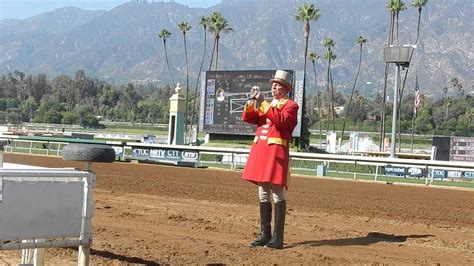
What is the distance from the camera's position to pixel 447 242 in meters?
8.23

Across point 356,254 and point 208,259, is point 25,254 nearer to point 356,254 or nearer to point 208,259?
point 208,259

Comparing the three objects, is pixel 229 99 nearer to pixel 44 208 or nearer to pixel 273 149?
pixel 273 149

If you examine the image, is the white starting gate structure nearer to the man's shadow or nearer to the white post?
the white post

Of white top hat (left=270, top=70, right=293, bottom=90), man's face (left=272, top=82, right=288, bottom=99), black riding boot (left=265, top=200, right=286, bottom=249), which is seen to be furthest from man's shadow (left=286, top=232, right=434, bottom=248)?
white top hat (left=270, top=70, right=293, bottom=90)

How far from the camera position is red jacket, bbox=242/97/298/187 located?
7266mm

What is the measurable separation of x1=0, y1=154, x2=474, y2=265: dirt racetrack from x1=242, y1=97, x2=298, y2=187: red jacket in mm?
731

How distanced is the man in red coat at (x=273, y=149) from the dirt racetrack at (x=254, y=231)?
295 mm

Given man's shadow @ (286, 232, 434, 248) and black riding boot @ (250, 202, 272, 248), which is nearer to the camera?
black riding boot @ (250, 202, 272, 248)

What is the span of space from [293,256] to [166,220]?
2.94 meters

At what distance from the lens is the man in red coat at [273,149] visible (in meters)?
7.28

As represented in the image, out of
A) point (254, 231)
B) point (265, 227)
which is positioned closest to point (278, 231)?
point (265, 227)

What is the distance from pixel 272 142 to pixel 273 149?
0.07 m

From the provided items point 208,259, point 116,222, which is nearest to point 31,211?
point 208,259

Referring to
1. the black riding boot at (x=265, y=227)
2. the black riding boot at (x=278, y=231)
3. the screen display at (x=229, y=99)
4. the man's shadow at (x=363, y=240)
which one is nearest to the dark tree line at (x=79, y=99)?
the screen display at (x=229, y=99)
